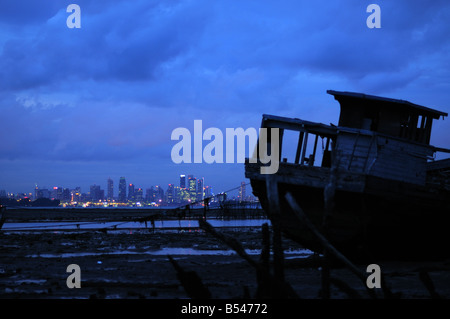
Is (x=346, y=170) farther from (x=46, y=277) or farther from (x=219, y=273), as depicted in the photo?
(x=46, y=277)

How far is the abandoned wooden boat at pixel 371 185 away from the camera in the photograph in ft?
57.7

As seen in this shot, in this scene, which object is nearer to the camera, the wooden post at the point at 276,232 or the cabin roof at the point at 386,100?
the wooden post at the point at 276,232

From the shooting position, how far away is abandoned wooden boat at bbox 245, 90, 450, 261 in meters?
17.6

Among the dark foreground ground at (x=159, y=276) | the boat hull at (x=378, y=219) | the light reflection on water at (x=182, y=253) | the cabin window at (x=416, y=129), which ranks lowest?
the light reflection on water at (x=182, y=253)

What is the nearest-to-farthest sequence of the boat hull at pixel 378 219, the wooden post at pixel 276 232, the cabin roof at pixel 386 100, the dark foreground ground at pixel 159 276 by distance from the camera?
the wooden post at pixel 276 232 < the dark foreground ground at pixel 159 276 < the boat hull at pixel 378 219 < the cabin roof at pixel 386 100

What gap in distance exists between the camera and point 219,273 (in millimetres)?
17891

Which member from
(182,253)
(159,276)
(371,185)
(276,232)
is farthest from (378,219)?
(182,253)

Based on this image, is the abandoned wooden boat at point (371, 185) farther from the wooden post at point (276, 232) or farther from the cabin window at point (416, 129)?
the wooden post at point (276, 232)

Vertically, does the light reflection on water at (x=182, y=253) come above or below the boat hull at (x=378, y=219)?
below

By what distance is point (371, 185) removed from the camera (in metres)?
17.1

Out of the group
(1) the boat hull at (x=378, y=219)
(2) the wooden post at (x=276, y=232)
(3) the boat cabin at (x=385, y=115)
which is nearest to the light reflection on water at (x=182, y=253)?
(1) the boat hull at (x=378, y=219)

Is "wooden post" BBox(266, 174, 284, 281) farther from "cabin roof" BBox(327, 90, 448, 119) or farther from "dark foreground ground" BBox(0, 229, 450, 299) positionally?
"cabin roof" BBox(327, 90, 448, 119)
